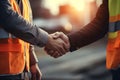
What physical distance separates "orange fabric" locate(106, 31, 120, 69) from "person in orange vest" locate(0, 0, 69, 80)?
0.64 m

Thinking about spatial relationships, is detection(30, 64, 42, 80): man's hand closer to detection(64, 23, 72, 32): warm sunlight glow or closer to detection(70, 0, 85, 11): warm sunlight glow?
detection(64, 23, 72, 32): warm sunlight glow

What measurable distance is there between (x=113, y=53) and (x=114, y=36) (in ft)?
0.44

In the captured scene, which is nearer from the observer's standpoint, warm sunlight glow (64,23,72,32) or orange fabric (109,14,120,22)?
orange fabric (109,14,120,22)

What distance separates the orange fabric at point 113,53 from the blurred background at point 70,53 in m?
3.57

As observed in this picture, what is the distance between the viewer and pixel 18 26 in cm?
468

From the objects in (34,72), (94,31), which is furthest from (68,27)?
(94,31)

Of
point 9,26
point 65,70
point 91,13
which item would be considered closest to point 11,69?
point 9,26

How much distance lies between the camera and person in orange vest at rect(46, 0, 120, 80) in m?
4.31

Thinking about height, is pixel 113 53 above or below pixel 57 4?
above

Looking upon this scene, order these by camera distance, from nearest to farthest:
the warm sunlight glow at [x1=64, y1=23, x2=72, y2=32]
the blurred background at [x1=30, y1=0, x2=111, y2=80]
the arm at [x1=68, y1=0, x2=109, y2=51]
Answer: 1. the arm at [x1=68, y1=0, x2=109, y2=51]
2. the blurred background at [x1=30, y1=0, x2=111, y2=80]
3. the warm sunlight glow at [x1=64, y1=23, x2=72, y2=32]

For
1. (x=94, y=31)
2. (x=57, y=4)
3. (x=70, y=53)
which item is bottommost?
(x=70, y=53)

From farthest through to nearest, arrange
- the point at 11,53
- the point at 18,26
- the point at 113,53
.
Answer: the point at 18,26
the point at 11,53
the point at 113,53

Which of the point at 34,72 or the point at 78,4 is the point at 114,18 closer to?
the point at 34,72

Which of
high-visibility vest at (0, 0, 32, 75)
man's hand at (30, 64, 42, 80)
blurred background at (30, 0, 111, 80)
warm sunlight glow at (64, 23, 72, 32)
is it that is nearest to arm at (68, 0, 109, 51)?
man's hand at (30, 64, 42, 80)
